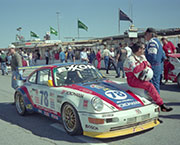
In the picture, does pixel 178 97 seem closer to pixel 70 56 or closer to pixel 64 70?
pixel 64 70

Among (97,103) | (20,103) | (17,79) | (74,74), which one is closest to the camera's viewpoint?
(97,103)

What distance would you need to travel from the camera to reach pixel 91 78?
18.1 ft

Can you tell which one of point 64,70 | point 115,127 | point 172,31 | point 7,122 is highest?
point 172,31

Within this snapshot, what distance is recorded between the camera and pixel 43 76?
5.83 m

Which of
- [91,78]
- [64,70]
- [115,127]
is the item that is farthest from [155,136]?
[64,70]

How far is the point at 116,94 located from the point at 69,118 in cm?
95

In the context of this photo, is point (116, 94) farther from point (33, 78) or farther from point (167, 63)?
point (167, 63)

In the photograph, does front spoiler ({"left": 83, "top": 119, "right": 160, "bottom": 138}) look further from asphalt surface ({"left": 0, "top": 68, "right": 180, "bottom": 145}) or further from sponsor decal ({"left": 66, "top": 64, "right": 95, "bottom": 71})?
sponsor decal ({"left": 66, "top": 64, "right": 95, "bottom": 71})

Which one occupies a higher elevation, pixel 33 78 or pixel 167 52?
pixel 167 52

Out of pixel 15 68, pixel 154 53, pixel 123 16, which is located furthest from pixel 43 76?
pixel 123 16

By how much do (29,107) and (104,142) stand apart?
252 centimetres

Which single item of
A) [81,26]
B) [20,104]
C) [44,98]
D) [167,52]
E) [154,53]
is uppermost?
[81,26]

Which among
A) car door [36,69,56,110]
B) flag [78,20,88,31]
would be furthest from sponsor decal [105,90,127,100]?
A: flag [78,20,88,31]

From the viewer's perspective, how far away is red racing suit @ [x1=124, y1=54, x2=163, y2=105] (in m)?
4.80
